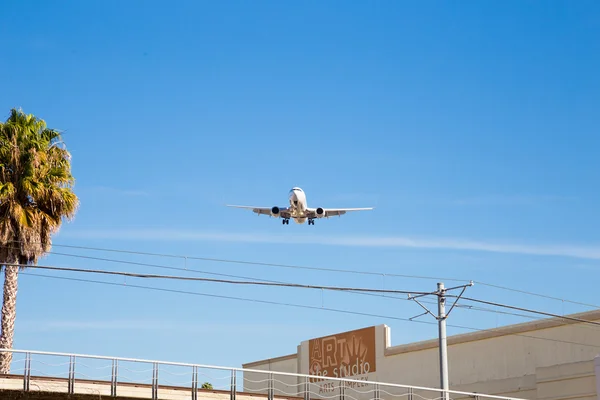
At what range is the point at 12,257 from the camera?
4594 centimetres

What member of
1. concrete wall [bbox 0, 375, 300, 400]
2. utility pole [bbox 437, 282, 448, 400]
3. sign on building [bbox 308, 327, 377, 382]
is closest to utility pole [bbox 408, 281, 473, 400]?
utility pole [bbox 437, 282, 448, 400]

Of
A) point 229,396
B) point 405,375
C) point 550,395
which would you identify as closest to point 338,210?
point 405,375

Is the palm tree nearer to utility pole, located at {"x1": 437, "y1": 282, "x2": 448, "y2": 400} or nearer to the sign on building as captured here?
utility pole, located at {"x1": 437, "y1": 282, "x2": 448, "y2": 400}

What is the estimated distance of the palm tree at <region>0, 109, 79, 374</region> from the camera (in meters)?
46.1

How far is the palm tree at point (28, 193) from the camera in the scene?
4606 centimetres

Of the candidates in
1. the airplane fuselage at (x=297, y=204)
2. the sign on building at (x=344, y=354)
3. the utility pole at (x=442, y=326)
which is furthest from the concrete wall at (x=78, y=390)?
the sign on building at (x=344, y=354)

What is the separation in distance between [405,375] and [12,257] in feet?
94.5

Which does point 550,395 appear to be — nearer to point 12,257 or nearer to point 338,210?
point 338,210

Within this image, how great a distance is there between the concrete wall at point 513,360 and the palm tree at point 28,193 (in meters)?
24.4

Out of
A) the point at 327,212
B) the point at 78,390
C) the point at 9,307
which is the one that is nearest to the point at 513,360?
the point at 327,212

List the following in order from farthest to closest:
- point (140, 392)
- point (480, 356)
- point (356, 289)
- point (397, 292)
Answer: point (480, 356)
point (397, 292)
point (356, 289)
point (140, 392)

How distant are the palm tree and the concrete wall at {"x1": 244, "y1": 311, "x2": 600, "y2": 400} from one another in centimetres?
2441

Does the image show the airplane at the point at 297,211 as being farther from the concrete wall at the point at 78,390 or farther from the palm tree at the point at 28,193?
the concrete wall at the point at 78,390

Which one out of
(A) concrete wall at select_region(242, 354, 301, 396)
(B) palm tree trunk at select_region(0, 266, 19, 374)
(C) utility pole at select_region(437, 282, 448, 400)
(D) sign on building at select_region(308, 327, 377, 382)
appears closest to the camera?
(C) utility pole at select_region(437, 282, 448, 400)
